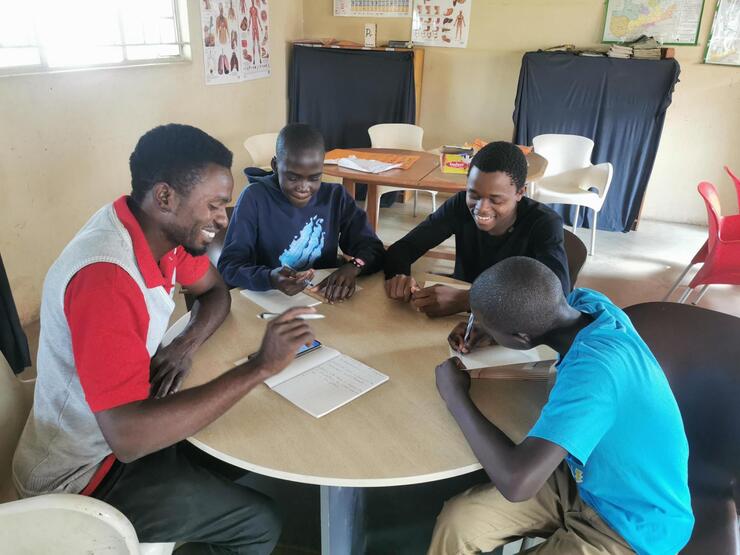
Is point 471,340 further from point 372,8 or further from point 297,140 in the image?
point 372,8

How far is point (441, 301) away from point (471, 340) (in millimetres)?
209

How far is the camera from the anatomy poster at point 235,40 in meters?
3.92

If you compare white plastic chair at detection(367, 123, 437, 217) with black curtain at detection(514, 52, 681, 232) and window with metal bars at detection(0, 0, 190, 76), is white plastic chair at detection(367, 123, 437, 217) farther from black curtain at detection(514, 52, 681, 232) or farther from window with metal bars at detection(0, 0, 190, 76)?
window with metal bars at detection(0, 0, 190, 76)

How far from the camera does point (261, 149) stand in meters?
4.07

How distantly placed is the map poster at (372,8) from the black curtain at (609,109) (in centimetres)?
129

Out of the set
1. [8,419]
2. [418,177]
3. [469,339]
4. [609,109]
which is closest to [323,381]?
[469,339]

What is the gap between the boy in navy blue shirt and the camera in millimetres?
1738

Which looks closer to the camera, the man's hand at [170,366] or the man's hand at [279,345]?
the man's hand at [279,345]

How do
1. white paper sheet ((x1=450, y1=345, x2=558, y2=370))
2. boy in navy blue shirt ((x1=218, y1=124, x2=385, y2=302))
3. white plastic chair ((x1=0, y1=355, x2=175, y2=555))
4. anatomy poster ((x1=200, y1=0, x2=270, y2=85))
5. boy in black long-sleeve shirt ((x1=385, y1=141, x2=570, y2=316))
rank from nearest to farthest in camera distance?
1. white plastic chair ((x1=0, y1=355, x2=175, y2=555))
2. white paper sheet ((x1=450, y1=345, x2=558, y2=370))
3. boy in black long-sleeve shirt ((x1=385, y1=141, x2=570, y2=316))
4. boy in navy blue shirt ((x1=218, y1=124, x2=385, y2=302))
5. anatomy poster ((x1=200, y1=0, x2=270, y2=85))

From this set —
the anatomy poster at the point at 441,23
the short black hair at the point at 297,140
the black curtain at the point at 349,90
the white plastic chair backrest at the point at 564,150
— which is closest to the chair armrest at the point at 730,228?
the white plastic chair backrest at the point at 564,150

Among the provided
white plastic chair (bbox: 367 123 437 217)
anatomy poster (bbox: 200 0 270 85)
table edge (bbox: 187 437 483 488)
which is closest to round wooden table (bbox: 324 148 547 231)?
white plastic chair (bbox: 367 123 437 217)

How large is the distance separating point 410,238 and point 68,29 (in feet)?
7.56

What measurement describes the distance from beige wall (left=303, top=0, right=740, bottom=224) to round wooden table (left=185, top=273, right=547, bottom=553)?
4.13m

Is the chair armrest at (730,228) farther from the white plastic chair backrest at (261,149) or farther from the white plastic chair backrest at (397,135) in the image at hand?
the white plastic chair backrest at (261,149)
